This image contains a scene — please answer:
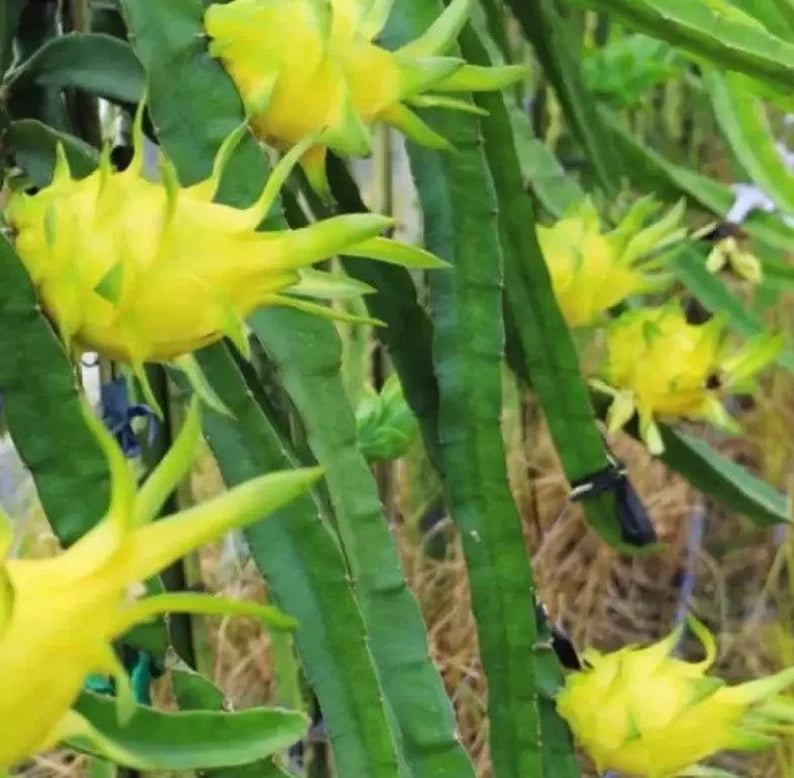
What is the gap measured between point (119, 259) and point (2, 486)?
3.08ft

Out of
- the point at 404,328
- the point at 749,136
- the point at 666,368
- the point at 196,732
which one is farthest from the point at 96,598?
the point at 749,136

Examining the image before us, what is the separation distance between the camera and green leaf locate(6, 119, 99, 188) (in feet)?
1.30

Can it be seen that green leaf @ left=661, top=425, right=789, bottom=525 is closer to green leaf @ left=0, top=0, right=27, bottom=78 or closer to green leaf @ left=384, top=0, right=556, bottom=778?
green leaf @ left=384, top=0, right=556, bottom=778

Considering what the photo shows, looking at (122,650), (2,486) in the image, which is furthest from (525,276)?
(2,486)

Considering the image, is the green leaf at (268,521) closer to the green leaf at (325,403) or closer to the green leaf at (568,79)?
the green leaf at (325,403)

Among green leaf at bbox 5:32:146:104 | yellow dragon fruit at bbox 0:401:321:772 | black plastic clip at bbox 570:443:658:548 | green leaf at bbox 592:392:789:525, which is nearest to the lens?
yellow dragon fruit at bbox 0:401:321:772

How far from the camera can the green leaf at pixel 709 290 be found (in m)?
0.76

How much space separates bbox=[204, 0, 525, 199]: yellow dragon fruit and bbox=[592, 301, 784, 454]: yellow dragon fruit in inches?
9.7

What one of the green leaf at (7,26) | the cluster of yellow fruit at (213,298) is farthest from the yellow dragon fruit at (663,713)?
the green leaf at (7,26)

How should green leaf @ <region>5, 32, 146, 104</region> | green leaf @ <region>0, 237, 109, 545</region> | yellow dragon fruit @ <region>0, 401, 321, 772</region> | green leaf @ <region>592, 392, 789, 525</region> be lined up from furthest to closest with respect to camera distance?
green leaf @ <region>592, 392, 789, 525</region> < green leaf @ <region>5, 32, 146, 104</region> < green leaf @ <region>0, 237, 109, 545</region> < yellow dragon fruit @ <region>0, 401, 321, 772</region>

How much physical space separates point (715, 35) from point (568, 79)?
0.56ft

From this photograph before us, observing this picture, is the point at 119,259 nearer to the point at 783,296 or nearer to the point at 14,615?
the point at 14,615

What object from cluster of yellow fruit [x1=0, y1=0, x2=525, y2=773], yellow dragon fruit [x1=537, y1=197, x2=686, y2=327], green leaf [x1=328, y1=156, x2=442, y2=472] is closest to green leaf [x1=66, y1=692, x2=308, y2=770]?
cluster of yellow fruit [x1=0, y1=0, x2=525, y2=773]

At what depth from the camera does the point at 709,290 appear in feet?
2.50
